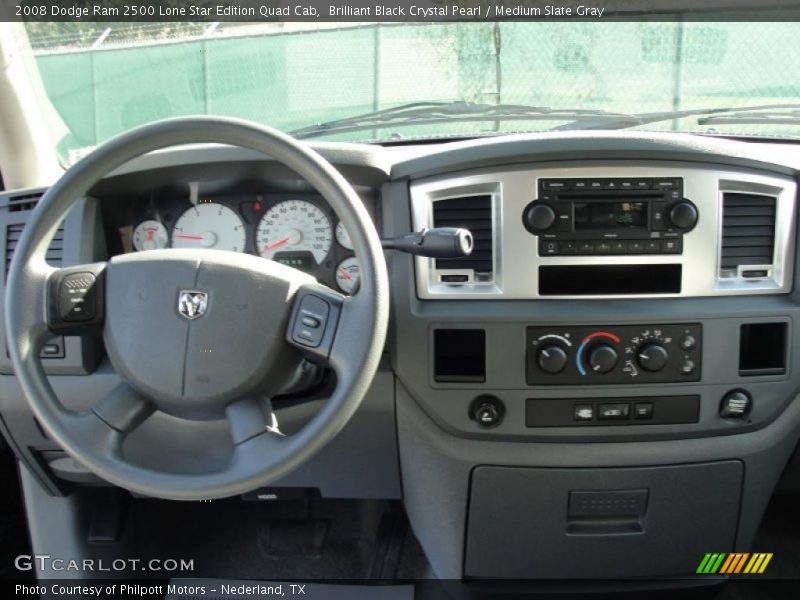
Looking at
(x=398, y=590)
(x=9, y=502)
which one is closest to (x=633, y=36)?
(x=398, y=590)

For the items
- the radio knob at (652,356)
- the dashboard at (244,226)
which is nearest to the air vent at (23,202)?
the dashboard at (244,226)

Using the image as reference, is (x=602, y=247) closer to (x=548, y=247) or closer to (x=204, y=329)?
(x=548, y=247)

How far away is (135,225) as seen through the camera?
1.97 metres

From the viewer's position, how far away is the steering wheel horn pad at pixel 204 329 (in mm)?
1421

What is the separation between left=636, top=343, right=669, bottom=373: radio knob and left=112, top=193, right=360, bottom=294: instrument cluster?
729mm

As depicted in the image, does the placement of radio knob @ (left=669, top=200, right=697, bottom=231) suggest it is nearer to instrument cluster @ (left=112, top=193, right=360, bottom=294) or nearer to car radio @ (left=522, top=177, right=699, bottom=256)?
car radio @ (left=522, top=177, right=699, bottom=256)

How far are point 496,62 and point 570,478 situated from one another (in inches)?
48.3

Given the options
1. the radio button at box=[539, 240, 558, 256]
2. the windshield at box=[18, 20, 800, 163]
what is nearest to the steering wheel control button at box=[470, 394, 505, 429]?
the radio button at box=[539, 240, 558, 256]

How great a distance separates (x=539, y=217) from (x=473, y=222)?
0.16 meters

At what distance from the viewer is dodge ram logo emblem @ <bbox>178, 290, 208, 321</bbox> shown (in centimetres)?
143

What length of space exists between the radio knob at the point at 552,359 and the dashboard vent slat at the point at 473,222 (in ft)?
0.78

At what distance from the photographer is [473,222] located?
1.78 m

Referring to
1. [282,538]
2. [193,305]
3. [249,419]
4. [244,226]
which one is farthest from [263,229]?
[282,538]

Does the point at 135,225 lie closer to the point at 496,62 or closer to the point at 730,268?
the point at 496,62
